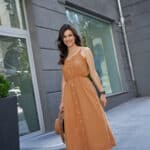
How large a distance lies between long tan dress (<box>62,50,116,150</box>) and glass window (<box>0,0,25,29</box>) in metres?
3.41

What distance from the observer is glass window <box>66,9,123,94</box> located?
11.1 meters

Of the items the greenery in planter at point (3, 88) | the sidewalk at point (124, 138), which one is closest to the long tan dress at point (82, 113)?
the greenery in planter at point (3, 88)

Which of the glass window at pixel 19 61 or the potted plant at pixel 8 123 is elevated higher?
the glass window at pixel 19 61

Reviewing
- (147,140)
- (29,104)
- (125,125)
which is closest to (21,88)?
(29,104)

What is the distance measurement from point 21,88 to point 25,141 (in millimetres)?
1093

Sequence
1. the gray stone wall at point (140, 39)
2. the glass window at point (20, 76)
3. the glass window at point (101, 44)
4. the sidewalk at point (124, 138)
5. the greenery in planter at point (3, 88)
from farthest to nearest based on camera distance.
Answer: the gray stone wall at point (140, 39) < the glass window at point (101, 44) < the glass window at point (20, 76) < the sidewalk at point (124, 138) < the greenery in planter at point (3, 88)

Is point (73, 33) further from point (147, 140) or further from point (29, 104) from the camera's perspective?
point (29, 104)

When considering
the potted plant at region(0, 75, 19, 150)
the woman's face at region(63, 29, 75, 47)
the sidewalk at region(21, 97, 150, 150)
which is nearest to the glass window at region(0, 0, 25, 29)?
the sidewalk at region(21, 97, 150, 150)

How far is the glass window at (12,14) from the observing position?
24.2ft

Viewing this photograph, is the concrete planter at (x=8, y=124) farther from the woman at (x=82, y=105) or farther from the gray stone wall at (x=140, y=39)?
the gray stone wall at (x=140, y=39)

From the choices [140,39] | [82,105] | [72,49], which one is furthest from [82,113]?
[140,39]

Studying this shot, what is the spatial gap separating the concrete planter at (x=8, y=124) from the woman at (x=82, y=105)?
650 millimetres

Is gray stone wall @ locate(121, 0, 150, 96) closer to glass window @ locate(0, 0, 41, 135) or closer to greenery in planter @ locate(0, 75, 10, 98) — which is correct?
glass window @ locate(0, 0, 41, 135)

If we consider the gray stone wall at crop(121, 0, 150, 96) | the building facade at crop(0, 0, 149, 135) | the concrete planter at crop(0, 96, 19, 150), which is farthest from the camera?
the gray stone wall at crop(121, 0, 150, 96)
